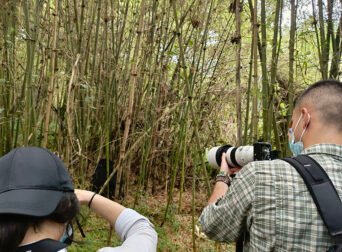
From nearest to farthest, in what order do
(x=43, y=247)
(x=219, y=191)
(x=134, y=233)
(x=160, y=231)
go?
(x=43, y=247)
(x=134, y=233)
(x=219, y=191)
(x=160, y=231)

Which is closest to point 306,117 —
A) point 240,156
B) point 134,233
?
point 240,156

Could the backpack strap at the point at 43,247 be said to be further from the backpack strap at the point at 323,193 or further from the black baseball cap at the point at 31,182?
the backpack strap at the point at 323,193

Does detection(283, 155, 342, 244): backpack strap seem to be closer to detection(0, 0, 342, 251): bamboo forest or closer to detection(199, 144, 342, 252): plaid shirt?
detection(199, 144, 342, 252): plaid shirt

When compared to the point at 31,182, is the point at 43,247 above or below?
below

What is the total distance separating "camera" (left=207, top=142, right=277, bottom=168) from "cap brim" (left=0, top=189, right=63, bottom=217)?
0.88 metres

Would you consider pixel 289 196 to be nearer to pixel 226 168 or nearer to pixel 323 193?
pixel 323 193

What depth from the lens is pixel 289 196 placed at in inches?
49.3

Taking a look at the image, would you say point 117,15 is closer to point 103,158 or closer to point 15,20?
point 15,20

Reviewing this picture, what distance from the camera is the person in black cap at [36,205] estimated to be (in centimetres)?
83

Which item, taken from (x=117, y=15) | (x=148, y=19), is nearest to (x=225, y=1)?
(x=148, y=19)

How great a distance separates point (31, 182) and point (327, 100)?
952mm

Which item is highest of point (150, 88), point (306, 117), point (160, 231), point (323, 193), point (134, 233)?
point (150, 88)

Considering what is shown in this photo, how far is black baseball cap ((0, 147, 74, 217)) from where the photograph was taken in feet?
2.81

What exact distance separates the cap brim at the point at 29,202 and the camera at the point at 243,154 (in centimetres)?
88
